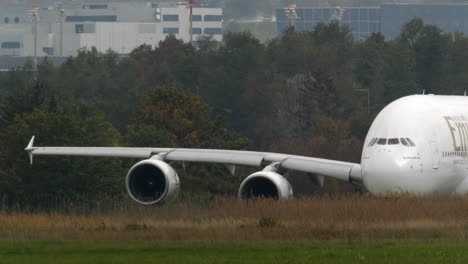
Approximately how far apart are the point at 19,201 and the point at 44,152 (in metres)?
15.2

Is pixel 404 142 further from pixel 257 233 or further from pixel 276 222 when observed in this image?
pixel 257 233

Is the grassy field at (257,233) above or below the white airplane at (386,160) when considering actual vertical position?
below

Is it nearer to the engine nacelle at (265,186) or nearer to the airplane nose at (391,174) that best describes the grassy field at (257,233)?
the airplane nose at (391,174)

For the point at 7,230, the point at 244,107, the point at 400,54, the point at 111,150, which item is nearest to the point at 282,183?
the point at 111,150

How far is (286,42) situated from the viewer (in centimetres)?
12625

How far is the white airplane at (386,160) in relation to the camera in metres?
34.6

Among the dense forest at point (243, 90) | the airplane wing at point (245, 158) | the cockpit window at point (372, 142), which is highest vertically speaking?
the cockpit window at point (372, 142)

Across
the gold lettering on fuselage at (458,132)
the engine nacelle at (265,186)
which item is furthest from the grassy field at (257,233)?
the gold lettering on fuselage at (458,132)

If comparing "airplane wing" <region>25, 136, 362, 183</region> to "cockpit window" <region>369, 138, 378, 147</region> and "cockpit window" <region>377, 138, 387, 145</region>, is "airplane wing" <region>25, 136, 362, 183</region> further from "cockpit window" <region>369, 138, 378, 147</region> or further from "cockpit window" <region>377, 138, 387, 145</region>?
"cockpit window" <region>377, 138, 387, 145</region>

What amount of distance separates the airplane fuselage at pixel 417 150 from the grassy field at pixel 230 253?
649 cm

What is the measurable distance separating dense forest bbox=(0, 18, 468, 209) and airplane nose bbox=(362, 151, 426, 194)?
24.0 m

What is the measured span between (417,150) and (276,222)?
4837 millimetres

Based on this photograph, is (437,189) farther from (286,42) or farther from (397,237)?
(286,42)

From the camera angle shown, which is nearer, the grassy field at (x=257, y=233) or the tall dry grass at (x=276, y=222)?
the grassy field at (x=257, y=233)
